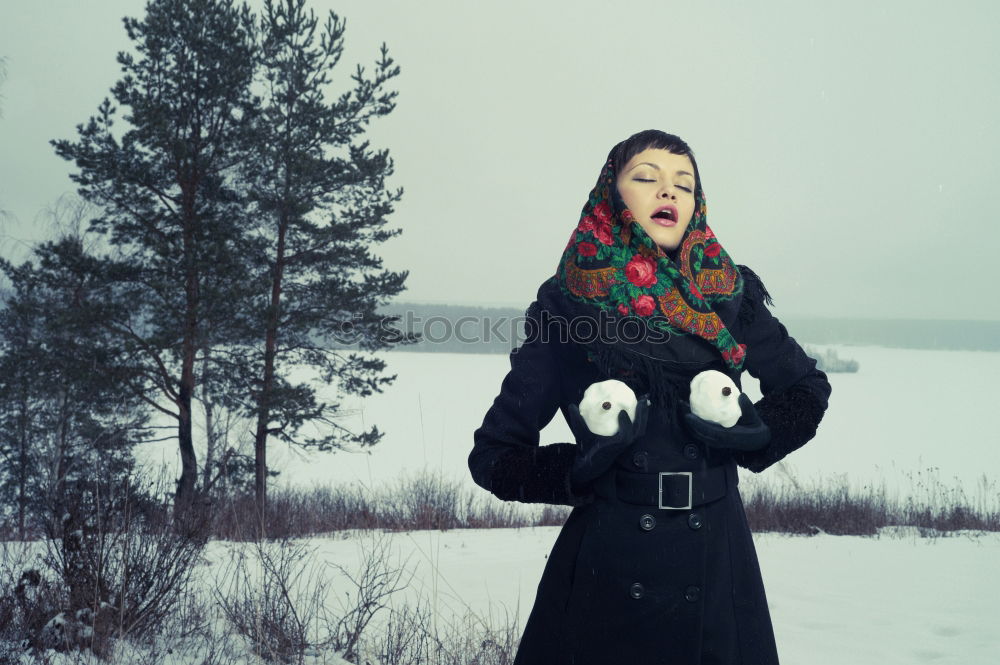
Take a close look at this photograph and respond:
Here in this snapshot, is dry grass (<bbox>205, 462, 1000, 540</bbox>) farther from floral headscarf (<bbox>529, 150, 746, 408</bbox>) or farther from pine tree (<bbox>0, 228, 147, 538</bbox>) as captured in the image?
floral headscarf (<bbox>529, 150, 746, 408</bbox>)

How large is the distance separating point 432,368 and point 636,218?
57304 millimetres

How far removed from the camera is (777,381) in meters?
2.11

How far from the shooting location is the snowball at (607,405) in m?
1.67

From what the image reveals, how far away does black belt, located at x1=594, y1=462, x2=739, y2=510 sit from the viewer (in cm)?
181

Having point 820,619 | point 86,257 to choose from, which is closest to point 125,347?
point 86,257

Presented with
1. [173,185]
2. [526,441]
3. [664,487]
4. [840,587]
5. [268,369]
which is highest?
[173,185]

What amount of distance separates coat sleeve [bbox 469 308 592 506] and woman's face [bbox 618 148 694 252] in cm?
43

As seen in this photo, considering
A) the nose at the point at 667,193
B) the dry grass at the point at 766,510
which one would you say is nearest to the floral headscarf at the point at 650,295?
the nose at the point at 667,193

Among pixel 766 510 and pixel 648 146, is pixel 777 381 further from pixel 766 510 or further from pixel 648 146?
pixel 766 510

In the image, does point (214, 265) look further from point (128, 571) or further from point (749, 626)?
point (749, 626)

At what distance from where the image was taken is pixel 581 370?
205 cm

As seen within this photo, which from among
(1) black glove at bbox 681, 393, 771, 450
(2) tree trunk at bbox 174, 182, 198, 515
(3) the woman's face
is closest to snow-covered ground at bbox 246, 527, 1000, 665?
(1) black glove at bbox 681, 393, 771, 450

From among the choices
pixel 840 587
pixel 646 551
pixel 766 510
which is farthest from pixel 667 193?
pixel 766 510

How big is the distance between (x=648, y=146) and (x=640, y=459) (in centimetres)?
93
